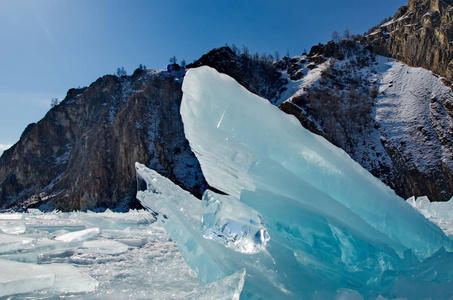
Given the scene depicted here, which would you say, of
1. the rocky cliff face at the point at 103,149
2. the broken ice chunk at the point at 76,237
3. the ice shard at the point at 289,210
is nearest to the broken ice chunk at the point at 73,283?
the ice shard at the point at 289,210

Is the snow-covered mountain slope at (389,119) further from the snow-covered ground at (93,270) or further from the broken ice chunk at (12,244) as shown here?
the broken ice chunk at (12,244)

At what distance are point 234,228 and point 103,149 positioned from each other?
42546 mm

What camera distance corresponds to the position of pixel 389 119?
38.1 meters

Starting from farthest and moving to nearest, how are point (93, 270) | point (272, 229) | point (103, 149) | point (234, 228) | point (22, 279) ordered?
point (103, 149) < point (93, 270) < point (272, 229) < point (22, 279) < point (234, 228)

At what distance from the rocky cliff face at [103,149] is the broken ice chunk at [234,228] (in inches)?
1310

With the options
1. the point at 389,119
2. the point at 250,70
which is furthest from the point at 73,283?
the point at 250,70

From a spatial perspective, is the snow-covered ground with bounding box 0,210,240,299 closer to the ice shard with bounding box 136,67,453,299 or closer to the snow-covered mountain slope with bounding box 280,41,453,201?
the ice shard with bounding box 136,67,453,299

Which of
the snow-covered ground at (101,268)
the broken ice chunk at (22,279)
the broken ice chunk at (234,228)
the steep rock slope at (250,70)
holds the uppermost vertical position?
the steep rock slope at (250,70)

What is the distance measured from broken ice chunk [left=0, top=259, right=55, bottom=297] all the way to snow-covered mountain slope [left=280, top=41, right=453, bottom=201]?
36.6m

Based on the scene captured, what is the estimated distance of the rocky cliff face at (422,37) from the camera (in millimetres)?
48812

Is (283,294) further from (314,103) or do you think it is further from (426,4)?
(426,4)

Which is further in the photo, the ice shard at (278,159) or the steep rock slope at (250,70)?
the steep rock slope at (250,70)

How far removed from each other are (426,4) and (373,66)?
25.4m

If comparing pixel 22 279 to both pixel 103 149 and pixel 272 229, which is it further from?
pixel 103 149
